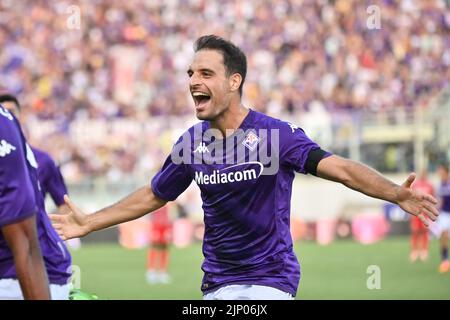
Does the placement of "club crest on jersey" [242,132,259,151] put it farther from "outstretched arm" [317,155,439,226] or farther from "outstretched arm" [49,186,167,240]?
"outstretched arm" [49,186,167,240]

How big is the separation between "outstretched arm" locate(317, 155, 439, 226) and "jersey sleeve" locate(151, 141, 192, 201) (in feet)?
3.54

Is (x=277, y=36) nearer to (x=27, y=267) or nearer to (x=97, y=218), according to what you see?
(x=97, y=218)

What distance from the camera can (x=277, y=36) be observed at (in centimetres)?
3127

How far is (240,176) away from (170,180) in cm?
64

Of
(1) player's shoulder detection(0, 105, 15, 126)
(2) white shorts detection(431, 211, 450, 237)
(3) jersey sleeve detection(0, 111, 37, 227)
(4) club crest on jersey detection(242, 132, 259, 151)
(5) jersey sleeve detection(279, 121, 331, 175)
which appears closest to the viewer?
(3) jersey sleeve detection(0, 111, 37, 227)

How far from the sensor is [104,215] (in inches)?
251

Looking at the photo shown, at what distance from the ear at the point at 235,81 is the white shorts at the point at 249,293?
1323mm

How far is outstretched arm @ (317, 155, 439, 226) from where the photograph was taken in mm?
5352

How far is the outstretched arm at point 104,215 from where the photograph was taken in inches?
248

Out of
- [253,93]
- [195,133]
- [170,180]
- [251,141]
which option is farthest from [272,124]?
[253,93]

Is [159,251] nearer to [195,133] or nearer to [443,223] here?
[443,223]

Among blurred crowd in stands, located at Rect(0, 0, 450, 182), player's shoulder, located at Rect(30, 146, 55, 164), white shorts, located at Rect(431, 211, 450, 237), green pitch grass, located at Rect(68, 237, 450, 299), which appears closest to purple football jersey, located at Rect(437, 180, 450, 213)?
white shorts, located at Rect(431, 211, 450, 237)

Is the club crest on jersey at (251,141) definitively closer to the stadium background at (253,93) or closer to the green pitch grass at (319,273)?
the green pitch grass at (319,273)

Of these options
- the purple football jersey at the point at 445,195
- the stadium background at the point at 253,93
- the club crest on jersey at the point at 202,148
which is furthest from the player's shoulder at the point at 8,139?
the purple football jersey at the point at 445,195
